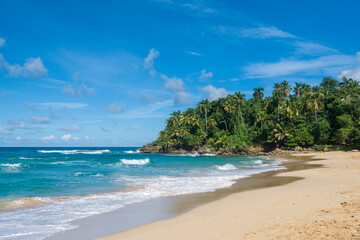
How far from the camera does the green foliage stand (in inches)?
2063

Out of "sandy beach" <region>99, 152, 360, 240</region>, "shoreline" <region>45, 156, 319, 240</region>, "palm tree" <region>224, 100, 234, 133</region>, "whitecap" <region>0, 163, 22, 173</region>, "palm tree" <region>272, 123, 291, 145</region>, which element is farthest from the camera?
"palm tree" <region>224, 100, 234, 133</region>

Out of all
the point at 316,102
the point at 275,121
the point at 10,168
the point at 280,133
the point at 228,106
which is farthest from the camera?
the point at 228,106

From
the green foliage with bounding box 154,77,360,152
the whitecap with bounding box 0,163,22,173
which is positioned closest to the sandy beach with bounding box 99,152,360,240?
the whitecap with bounding box 0,163,22,173

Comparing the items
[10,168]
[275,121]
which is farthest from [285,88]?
[10,168]

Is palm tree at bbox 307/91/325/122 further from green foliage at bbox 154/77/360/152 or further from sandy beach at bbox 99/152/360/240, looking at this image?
sandy beach at bbox 99/152/360/240

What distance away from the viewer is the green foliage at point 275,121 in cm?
5241

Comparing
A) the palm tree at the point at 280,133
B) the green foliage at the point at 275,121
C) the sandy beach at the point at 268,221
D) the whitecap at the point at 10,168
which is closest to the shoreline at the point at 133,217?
the sandy beach at the point at 268,221

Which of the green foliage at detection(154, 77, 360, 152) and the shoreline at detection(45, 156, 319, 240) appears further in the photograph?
the green foliage at detection(154, 77, 360, 152)

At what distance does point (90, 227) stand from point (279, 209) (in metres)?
6.29

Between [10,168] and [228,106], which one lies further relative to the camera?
[228,106]

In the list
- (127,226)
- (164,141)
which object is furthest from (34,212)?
(164,141)

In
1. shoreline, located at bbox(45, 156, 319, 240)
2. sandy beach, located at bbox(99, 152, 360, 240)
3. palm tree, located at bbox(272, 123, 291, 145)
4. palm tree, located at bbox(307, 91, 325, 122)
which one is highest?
palm tree, located at bbox(307, 91, 325, 122)

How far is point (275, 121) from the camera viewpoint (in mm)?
65375

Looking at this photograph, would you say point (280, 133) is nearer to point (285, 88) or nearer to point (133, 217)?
point (285, 88)
